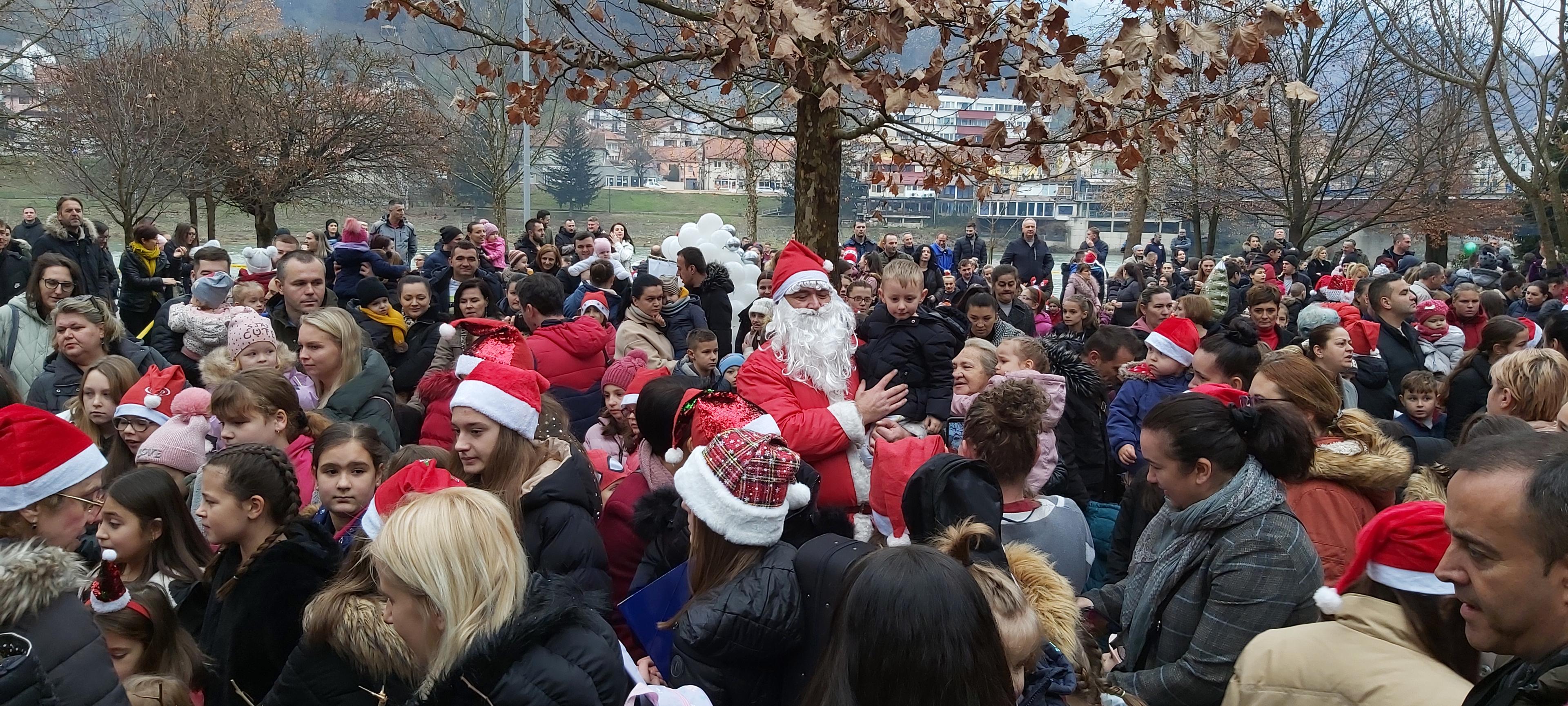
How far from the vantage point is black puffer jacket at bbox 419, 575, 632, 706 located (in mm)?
2432

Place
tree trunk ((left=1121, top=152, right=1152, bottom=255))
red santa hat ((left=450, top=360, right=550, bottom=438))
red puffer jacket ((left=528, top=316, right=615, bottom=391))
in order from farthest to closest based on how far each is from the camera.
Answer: tree trunk ((left=1121, top=152, right=1152, bottom=255)) → red puffer jacket ((left=528, top=316, right=615, bottom=391)) → red santa hat ((left=450, top=360, right=550, bottom=438))

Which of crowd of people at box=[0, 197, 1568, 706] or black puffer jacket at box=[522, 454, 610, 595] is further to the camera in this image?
black puffer jacket at box=[522, 454, 610, 595]

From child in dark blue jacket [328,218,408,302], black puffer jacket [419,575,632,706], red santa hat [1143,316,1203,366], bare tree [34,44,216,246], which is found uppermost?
bare tree [34,44,216,246]

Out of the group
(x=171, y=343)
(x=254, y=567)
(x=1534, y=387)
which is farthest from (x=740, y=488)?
(x=171, y=343)

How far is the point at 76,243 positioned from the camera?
12.1 meters

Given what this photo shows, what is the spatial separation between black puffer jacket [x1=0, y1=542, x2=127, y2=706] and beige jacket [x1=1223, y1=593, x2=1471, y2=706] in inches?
109

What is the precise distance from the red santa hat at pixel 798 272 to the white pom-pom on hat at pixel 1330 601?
2.83m

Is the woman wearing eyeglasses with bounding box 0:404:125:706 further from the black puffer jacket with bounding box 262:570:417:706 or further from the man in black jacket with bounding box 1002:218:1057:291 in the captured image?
the man in black jacket with bounding box 1002:218:1057:291

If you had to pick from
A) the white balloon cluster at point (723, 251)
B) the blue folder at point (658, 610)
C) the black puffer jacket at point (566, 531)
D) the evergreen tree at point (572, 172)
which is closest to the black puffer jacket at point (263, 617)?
the black puffer jacket at point (566, 531)

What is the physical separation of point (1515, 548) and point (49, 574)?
3197 mm

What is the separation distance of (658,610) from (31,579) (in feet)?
5.34

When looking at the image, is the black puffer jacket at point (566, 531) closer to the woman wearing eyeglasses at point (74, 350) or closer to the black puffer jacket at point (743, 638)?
the black puffer jacket at point (743, 638)

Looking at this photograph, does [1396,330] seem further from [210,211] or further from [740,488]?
[210,211]

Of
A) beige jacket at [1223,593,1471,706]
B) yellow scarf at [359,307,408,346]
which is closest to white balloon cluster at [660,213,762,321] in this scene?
yellow scarf at [359,307,408,346]
